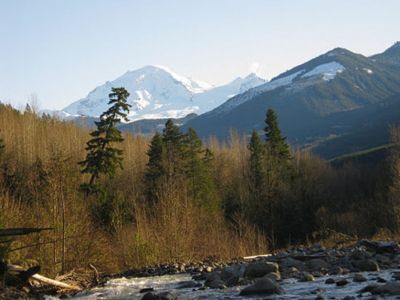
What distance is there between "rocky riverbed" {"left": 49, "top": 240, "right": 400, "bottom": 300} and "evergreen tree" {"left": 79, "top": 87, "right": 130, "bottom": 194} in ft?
72.7

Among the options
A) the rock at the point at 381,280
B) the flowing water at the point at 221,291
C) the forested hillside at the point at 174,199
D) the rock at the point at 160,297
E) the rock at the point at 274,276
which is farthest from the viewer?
the forested hillside at the point at 174,199

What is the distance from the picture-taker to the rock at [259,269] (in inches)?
757

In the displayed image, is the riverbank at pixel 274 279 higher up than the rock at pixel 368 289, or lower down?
lower down

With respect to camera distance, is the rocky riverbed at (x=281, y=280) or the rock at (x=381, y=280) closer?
the rocky riverbed at (x=281, y=280)

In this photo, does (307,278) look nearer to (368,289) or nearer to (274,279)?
(274,279)

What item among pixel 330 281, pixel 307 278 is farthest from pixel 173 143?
pixel 330 281

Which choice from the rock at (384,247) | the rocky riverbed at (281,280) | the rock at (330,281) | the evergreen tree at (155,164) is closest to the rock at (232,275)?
the rocky riverbed at (281,280)

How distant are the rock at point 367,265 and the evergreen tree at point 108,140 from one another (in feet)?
96.0

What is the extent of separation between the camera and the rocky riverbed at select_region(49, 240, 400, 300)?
49.8 feet

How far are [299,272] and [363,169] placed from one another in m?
75.3

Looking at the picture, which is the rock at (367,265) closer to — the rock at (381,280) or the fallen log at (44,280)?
the rock at (381,280)

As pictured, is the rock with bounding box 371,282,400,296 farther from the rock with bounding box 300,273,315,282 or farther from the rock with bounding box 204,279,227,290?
the rock with bounding box 204,279,227,290

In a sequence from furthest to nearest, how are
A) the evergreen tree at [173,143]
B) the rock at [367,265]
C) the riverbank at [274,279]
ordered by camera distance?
the evergreen tree at [173,143], the rock at [367,265], the riverbank at [274,279]

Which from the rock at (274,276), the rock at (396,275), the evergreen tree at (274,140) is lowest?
the rock at (396,275)
